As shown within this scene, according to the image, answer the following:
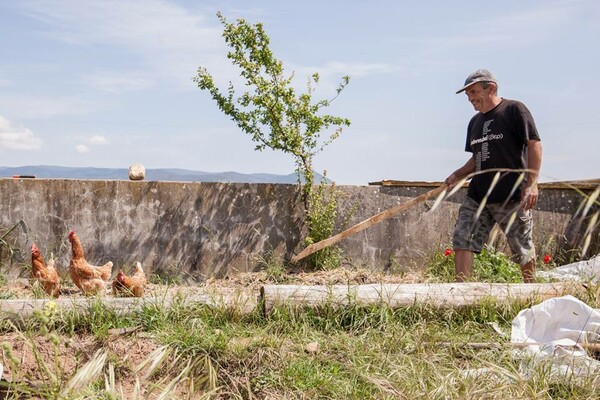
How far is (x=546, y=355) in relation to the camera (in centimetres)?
441

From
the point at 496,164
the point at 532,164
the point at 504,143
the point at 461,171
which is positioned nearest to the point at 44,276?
the point at 461,171

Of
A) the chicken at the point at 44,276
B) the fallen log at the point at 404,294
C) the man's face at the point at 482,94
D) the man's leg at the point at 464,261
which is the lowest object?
the chicken at the point at 44,276

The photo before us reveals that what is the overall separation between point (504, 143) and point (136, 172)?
15.1 ft

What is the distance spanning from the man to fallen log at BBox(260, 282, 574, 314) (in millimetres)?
951

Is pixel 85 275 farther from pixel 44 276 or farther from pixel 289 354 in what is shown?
pixel 289 354

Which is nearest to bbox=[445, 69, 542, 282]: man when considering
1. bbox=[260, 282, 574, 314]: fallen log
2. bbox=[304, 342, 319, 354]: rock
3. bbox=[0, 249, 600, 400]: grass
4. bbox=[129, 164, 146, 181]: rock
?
bbox=[260, 282, 574, 314]: fallen log

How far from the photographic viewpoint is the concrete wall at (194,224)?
28.5 feet

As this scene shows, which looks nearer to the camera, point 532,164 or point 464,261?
point 532,164

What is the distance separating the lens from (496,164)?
269 inches

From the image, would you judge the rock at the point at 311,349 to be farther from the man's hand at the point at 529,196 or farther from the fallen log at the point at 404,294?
the man's hand at the point at 529,196

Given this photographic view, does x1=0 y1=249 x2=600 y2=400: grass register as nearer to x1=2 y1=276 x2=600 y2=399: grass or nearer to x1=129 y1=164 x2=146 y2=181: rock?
x1=2 y1=276 x2=600 y2=399: grass

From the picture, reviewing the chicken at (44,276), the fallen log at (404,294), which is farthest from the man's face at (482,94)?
the chicken at (44,276)

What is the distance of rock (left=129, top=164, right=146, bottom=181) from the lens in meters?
9.26

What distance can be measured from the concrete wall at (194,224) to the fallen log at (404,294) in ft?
10.8
